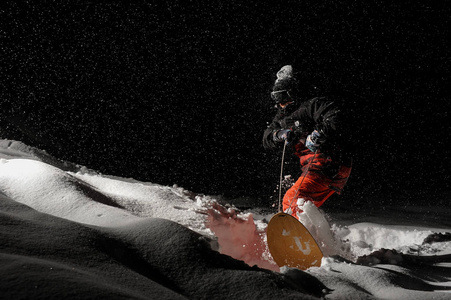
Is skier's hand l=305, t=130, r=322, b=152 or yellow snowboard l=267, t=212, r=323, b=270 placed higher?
skier's hand l=305, t=130, r=322, b=152

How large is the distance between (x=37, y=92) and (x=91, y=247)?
3.51 metres

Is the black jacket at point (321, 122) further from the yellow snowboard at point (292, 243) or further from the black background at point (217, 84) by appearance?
the black background at point (217, 84)

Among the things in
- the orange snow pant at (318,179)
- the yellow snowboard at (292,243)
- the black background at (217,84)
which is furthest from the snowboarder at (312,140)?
the black background at (217,84)

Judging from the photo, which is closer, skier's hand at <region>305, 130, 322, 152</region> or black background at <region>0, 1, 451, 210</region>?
skier's hand at <region>305, 130, 322, 152</region>

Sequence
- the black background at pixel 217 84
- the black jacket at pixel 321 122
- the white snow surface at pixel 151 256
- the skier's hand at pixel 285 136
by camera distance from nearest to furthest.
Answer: the white snow surface at pixel 151 256 < the black jacket at pixel 321 122 < the skier's hand at pixel 285 136 < the black background at pixel 217 84

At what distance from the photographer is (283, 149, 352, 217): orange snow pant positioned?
7.67 ft

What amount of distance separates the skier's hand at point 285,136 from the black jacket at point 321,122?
0.09 meters

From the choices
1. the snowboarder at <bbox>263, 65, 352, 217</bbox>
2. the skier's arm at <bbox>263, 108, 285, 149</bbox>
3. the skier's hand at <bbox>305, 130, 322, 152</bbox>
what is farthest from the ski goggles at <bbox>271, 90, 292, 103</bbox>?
the skier's hand at <bbox>305, 130, 322, 152</bbox>

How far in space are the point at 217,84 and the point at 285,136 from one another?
2623mm

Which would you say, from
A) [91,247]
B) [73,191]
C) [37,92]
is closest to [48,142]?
[37,92]

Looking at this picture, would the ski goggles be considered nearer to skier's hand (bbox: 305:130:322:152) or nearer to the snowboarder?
the snowboarder

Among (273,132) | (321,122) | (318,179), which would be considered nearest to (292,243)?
(318,179)

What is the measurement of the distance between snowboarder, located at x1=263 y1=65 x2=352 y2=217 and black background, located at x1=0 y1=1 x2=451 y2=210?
1003mm

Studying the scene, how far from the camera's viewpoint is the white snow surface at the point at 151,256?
87 centimetres
